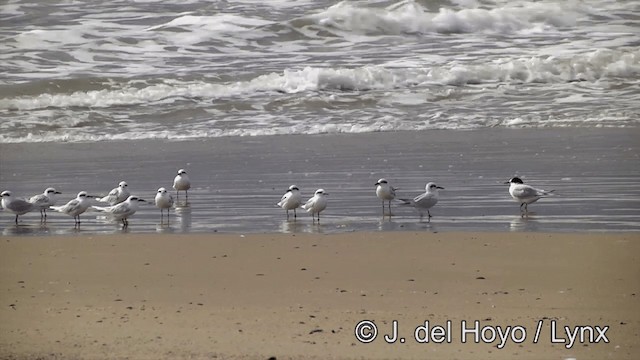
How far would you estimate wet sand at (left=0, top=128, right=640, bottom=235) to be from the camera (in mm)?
9055

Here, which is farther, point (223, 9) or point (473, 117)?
point (223, 9)

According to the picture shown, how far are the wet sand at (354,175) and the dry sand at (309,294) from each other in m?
0.85

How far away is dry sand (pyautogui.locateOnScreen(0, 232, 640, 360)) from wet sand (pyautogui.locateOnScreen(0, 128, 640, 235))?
0.85 meters

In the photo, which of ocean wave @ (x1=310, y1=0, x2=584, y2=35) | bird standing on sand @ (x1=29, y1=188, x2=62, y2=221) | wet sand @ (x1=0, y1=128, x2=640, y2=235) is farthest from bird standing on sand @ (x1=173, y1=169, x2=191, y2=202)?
ocean wave @ (x1=310, y1=0, x2=584, y2=35)

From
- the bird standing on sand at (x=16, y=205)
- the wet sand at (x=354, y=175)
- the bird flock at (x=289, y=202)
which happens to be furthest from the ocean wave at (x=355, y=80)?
the bird standing on sand at (x=16, y=205)

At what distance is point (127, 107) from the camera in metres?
19.0

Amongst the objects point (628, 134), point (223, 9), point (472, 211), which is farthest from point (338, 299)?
point (223, 9)

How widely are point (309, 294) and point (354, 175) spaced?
18.2ft

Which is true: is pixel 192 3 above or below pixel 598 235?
above

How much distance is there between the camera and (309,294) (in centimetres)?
631

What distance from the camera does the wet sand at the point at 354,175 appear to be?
9055 millimetres

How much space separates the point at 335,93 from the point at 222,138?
3.85m

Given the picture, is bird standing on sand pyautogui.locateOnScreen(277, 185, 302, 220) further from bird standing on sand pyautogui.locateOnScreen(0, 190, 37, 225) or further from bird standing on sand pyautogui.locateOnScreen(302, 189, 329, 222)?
bird standing on sand pyautogui.locateOnScreen(0, 190, 37, 225)

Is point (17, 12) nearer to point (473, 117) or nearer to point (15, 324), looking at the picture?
point (473, 117)
